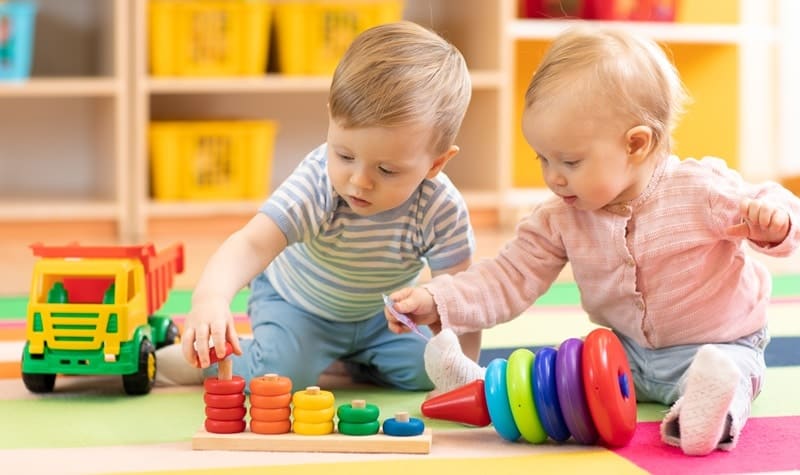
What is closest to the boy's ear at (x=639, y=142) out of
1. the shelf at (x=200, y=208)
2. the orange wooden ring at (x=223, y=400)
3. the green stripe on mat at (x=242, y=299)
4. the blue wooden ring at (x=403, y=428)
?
the blue wooden ring at (x=403, y=428)

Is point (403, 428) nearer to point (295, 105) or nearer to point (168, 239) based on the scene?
point (168, 239)

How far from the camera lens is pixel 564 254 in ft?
3.96

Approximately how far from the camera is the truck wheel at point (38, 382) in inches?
47.2

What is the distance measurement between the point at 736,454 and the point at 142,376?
0.59 m

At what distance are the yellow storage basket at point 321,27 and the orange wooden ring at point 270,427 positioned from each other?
155 cm

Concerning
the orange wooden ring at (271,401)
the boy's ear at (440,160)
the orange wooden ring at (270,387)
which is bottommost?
the orange wooden ring at (271,401)

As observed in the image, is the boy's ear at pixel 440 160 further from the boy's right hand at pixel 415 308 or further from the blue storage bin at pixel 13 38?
the blue storage bin at pixel 13 38

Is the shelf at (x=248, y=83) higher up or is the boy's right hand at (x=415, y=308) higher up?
the shelf at (x=248, y=83)

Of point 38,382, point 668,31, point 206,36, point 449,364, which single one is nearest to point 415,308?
point 449,364

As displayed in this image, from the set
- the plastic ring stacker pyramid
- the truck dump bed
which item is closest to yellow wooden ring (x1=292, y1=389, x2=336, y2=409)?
the plastic ring stacker pyramid

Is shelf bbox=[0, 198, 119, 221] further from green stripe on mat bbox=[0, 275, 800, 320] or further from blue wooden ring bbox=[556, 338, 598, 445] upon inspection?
blue wooden ring bbox=[556, 338, 598, 445]

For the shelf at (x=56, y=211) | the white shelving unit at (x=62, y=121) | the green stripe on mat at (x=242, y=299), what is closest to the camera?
the green stripe on mat at (x=242, y=299)

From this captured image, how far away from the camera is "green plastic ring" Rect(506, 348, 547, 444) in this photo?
98cm

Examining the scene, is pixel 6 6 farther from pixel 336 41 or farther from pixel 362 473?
pixel 362 473
